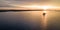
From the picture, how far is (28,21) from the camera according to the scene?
68 centimetres

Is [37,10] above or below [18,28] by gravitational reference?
above

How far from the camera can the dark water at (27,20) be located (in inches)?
26.5

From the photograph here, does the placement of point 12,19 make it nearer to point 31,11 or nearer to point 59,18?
point 31,11

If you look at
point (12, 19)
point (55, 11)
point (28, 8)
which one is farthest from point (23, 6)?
point (55, 11)

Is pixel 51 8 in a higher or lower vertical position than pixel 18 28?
higher

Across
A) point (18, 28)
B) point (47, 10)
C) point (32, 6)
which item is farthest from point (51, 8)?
point (18, 28)

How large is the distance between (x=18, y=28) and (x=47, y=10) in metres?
0.30

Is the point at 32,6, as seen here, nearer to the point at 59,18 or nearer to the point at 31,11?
the point at 31,11

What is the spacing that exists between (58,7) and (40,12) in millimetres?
159

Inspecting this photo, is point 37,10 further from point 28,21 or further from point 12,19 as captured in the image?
point 12,19

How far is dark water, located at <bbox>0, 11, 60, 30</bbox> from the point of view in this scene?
0.67 metres

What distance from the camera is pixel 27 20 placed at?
683 millimetres

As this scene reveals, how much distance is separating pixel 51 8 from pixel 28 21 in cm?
23

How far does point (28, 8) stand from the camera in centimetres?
66
